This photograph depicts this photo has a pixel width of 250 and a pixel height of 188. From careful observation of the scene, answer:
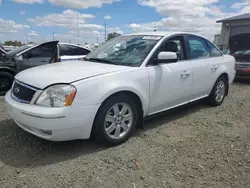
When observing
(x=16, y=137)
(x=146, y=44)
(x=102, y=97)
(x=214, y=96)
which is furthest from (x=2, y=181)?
(x=214, y=96)

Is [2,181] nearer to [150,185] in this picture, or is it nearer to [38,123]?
[38,123]

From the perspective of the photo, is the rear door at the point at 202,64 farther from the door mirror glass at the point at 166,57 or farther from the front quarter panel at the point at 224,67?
the door mirror glass at the point at 166,57

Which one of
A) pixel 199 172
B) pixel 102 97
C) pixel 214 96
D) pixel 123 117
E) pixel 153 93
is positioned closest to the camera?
pixel 199 172

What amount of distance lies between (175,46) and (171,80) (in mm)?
645

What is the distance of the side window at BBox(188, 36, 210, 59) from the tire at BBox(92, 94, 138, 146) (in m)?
1.75

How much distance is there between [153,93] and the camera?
3541 mm

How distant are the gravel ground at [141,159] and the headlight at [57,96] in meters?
0.70

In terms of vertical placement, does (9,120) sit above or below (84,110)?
below

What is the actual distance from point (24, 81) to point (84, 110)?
0.94 m

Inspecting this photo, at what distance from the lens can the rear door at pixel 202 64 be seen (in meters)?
4.31

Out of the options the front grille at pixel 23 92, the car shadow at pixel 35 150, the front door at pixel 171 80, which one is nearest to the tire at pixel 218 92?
the front door at pixel 171 80

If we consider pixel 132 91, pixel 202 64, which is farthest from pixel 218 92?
pixel 132 91

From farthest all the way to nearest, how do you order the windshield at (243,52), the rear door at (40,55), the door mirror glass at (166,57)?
the windshield at (243,52), the rear door at (40,55), the door mirror glass at (166,57)

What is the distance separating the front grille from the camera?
2859mm
